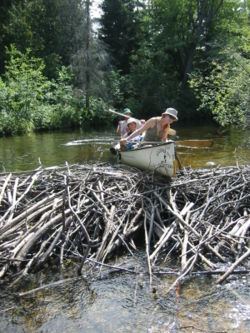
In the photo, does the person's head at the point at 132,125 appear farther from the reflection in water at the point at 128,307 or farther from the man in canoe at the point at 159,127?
the reflection in water at the point at 128,307

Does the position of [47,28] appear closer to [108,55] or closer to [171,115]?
[108,55]

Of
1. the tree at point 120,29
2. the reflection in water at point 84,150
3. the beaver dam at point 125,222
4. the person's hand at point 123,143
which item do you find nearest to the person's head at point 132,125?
the person's hand at point 123,143

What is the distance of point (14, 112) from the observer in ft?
78.1

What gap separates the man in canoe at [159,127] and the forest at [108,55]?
52.3ft

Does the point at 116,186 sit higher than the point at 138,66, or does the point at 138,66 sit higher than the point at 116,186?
the point at 138,66

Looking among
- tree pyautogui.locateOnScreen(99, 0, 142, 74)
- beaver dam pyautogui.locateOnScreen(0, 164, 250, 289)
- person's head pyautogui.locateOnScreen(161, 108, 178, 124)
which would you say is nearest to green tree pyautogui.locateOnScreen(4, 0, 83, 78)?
tree pyautogui.locateOnScreen(99, 0, 142, 74)

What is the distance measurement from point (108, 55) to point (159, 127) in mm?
24205

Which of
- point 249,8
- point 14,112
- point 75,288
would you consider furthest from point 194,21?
point 75,288

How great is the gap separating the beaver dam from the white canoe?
349 mm

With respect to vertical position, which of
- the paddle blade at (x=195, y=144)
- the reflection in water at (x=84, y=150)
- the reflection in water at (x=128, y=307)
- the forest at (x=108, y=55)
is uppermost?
the forest at (x=108, y=55)

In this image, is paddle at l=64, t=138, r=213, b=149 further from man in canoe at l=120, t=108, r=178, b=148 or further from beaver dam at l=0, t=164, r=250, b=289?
beaver dam at l=0, t=164, r=250, b=289

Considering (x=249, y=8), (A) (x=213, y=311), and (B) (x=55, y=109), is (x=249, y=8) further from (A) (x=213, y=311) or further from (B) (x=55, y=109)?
(A) (x=213, y=311)

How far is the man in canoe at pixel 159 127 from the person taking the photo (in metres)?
8.45

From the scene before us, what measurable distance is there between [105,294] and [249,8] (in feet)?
117
